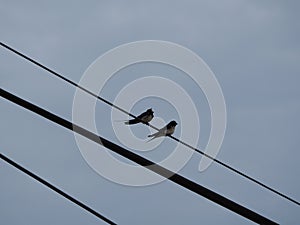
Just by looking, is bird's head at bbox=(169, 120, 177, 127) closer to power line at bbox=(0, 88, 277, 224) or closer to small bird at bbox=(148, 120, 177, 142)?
small bird at bbox=(148, 120, 177, 142)

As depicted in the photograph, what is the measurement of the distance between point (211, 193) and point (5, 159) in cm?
135

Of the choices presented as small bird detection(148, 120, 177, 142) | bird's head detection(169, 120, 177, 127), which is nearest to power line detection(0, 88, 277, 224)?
small bird detection(148, 120, 177, 142)

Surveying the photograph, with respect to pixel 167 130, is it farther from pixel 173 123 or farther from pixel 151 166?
pixel 151 166

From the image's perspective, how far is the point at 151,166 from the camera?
244cm

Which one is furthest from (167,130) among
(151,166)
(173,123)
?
(151,166)

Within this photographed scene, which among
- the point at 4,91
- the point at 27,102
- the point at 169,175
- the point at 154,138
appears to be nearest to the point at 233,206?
the point at 169,175

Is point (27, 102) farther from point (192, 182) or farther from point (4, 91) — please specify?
point (192, 182)

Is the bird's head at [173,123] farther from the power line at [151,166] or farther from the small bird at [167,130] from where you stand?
the power line at [151,166]

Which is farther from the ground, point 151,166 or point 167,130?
point 167,130

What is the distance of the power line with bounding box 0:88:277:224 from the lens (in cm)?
217

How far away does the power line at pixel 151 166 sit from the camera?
2166mm

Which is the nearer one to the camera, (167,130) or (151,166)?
(151,166)

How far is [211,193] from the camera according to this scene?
2213 millimetres

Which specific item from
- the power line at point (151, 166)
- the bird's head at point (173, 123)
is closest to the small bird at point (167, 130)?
the bird's head at point (173, 123)
